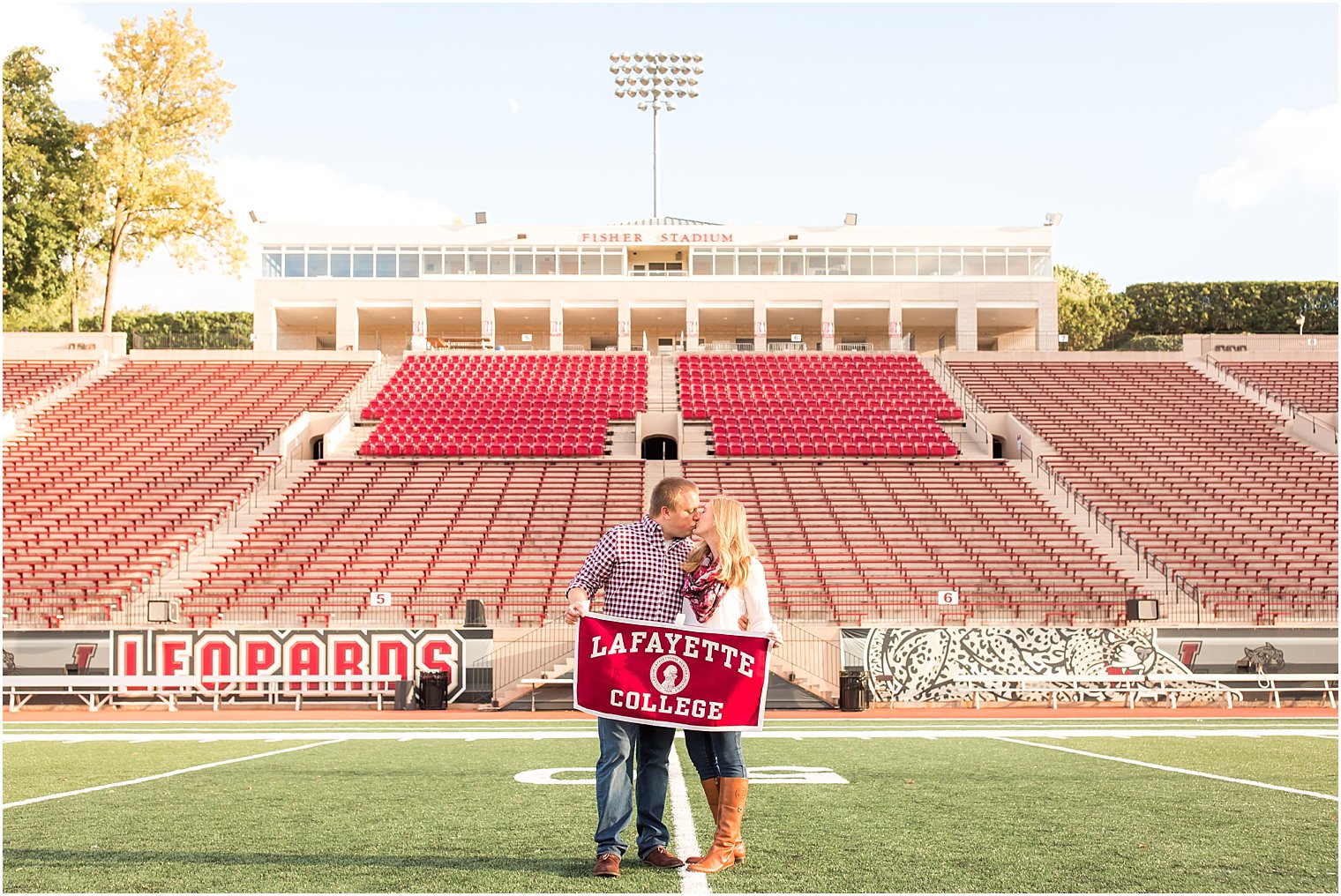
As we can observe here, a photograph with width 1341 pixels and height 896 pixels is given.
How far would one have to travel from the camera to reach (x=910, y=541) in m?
27.5

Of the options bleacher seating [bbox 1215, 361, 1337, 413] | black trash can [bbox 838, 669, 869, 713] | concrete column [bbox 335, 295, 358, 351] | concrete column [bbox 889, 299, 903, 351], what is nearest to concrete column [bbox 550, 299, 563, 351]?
concrete column [bbox 335, 295, 358, 351]

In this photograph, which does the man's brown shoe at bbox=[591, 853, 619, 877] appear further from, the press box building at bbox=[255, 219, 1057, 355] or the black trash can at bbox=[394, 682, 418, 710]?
the press box building at bbox=[255, 219, 1057, 355]

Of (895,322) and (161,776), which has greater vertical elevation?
(895,322)

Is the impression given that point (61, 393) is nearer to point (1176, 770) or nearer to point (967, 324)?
point (967, 324)

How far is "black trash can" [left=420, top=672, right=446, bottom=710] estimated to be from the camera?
1864 cm

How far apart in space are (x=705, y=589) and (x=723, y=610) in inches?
6.5

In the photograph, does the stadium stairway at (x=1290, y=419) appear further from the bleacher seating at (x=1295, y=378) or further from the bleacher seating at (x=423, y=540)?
the bleacher seating at (x=423, y=540)

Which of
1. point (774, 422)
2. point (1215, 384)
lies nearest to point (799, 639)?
point (774, 422)

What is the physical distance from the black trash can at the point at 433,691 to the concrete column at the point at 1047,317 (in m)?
34.4

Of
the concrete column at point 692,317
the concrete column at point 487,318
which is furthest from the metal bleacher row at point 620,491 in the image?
the concrete column at point 692,317

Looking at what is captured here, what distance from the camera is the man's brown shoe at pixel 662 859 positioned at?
5438mm

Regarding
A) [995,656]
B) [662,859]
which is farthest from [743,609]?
[995,656]

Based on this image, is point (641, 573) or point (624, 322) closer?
point (641, 573)

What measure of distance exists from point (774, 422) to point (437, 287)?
1778 centimetres
